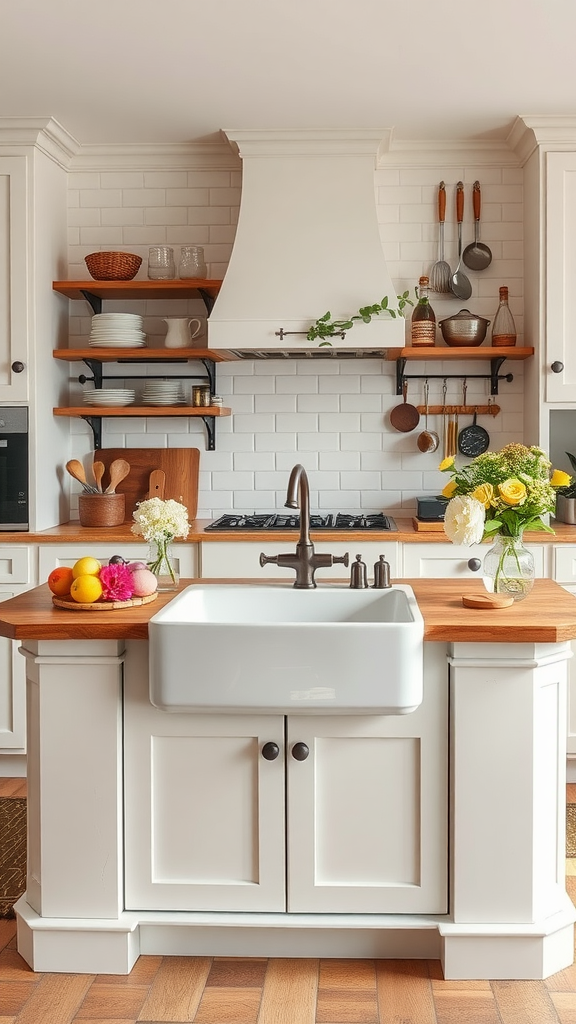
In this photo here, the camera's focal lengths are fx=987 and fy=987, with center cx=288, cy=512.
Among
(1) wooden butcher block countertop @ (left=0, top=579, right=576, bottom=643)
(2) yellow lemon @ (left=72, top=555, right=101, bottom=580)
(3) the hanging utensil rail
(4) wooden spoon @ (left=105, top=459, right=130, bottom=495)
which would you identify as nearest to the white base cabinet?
(1) wooden butcher block countertop @ (left=0, top=579, right=576, bottom=643)

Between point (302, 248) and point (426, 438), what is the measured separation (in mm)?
1067

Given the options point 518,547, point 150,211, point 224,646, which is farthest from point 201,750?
point 150,211

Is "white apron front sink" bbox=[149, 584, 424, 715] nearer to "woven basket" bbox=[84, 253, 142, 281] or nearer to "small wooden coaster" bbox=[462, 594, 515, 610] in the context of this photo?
"small wooden coaster" bbox=[462, 594, 515, 610]

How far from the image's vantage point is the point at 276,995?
241 cm

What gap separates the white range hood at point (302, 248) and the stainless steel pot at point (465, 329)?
1.09 feet

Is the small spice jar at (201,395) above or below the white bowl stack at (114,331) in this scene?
below

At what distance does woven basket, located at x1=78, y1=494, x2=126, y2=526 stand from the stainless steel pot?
1.68 metres

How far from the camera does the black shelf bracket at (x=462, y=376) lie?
4621mm

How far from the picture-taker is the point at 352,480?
4.78 m

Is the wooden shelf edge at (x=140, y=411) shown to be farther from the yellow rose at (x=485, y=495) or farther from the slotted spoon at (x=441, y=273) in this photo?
the yellow rose at (x=485, y=495)

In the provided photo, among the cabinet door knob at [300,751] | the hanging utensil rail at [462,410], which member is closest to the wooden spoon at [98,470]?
the hanging utensil rail at [462,410]

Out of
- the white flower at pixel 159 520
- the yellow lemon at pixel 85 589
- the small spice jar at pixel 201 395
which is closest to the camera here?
the yellow lemon at pixel 85 589

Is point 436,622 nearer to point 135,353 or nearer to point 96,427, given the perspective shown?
point 135,353

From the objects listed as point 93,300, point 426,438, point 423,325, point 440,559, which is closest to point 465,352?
point 423,325
